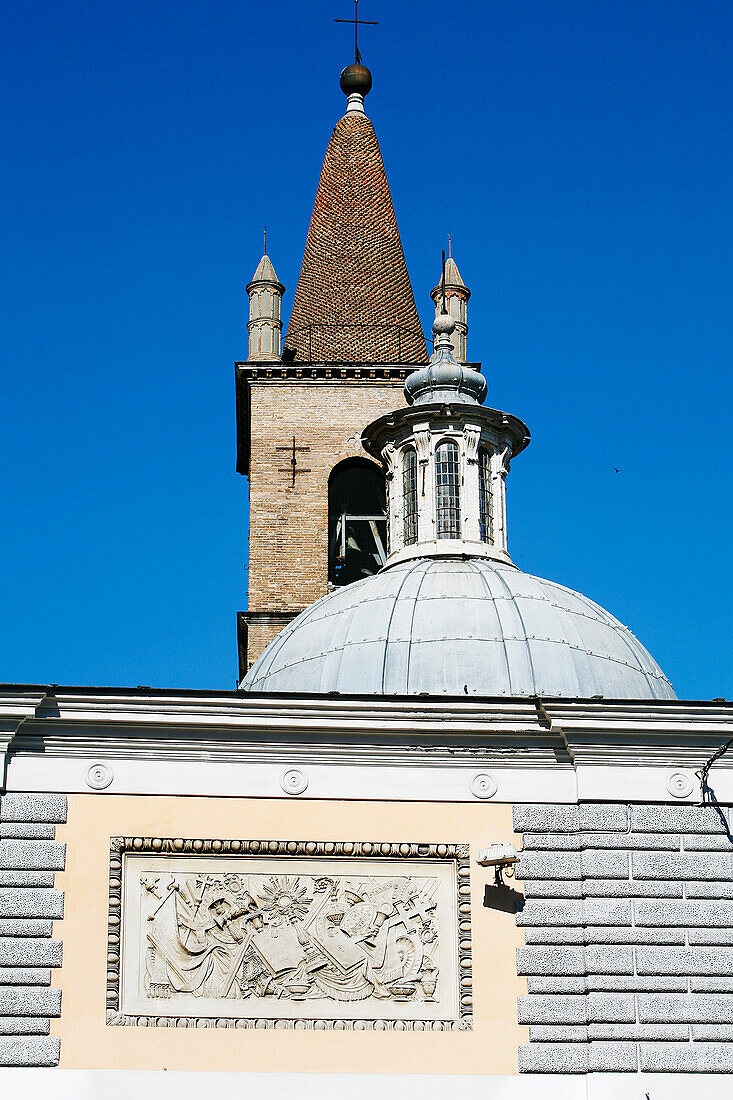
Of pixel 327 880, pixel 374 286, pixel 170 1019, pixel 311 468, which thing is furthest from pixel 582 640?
pixel 374 286

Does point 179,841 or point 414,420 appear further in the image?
point 414,420

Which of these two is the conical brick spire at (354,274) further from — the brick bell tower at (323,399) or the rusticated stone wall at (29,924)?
the rusticated stone wall at (29,924)

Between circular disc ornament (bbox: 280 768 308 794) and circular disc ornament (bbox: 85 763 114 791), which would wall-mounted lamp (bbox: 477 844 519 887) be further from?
circular disc ornament (bbox: 85 763 114 791)

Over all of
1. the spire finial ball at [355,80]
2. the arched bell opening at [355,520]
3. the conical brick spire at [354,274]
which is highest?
the spire finial ball at [355,80]

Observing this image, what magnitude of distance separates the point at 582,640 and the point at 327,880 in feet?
18.1

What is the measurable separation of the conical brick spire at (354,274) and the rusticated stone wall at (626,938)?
68.0ft

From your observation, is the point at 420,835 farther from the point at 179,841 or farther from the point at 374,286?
the point at 374,286

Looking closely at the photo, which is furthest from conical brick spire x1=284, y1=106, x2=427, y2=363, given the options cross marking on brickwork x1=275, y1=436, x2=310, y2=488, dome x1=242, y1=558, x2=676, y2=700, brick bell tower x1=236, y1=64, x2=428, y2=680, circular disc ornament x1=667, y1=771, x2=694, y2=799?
circular disc ornament x1=667, y1=771, x2=694, y2=799

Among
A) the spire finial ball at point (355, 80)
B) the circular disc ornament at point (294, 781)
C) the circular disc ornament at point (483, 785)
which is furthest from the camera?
the spire finial ball at point (355, 80)

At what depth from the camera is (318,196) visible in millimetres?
42781

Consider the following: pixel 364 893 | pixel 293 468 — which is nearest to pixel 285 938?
pixel 364 893

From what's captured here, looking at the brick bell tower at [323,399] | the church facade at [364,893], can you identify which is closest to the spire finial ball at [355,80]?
the brick bell tower at [323,399]

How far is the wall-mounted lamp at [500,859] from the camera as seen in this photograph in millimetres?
19609

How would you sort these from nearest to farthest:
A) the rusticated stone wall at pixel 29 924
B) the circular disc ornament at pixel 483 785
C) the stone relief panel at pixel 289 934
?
the rusticated stone wall at pixel 29 924 → the stone relief panel at pixel 289 934 → the circular disc ornament at pixel 483 785
